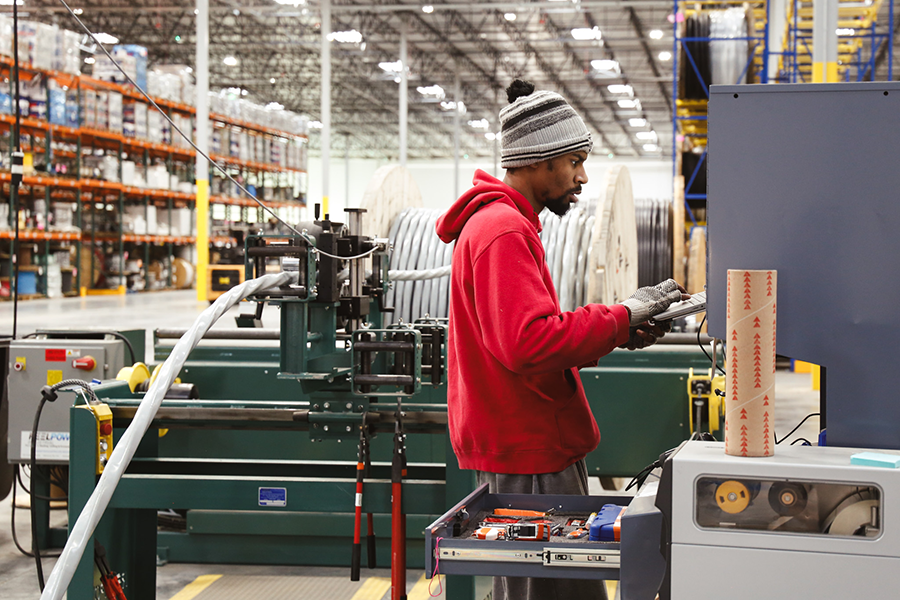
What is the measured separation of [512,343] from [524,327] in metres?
0.04

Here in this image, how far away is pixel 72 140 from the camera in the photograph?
1602 centimetres

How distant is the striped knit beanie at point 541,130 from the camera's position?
80.2 inches

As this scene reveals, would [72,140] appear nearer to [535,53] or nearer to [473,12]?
[473,12]

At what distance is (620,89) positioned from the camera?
26875mm

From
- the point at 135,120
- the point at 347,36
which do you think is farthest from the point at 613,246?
the point at 347,36

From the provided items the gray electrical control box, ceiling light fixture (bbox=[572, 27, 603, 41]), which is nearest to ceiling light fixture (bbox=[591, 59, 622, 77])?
ceiling light fixture (bbox=[572, 27, 603, 41])

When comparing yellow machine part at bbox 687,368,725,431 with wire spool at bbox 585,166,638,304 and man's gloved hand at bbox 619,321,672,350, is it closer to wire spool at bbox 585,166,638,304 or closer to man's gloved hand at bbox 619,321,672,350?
wire spool at bbox 585,166,638,304

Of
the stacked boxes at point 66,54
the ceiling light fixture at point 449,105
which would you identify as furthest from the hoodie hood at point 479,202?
the ceiling light fixture at point 449,105

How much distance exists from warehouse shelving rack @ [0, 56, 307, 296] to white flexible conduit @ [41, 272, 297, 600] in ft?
37.7

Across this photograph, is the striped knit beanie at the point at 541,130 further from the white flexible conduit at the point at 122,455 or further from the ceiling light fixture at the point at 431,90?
the ceiling light fixture at the point at 431,90

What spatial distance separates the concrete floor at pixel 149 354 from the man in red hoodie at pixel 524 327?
1072 millimetres

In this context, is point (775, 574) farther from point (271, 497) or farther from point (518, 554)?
point (271, 497)

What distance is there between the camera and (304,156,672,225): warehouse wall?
33.5 metres

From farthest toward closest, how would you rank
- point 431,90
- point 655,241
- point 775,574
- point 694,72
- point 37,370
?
point 431,90 < point 694,72 < point 655,241 < point 37,370 < point 775,574
